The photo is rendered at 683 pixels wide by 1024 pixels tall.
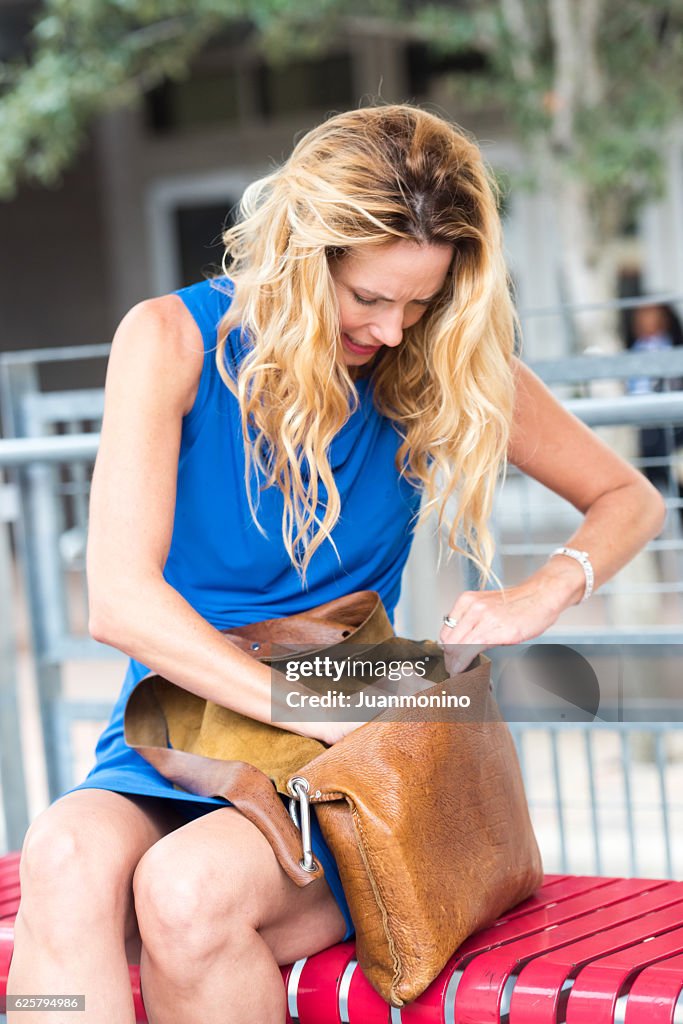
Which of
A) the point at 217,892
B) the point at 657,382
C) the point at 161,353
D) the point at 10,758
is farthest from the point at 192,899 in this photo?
the point at 657,382

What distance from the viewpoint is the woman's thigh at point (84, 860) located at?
162 cm

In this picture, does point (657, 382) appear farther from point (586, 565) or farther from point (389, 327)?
point (389, 327)

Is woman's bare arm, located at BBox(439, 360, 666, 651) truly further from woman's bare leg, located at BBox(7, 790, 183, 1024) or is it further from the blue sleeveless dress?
woman's bare leg, located at BBox(7, 790, 183, 1024)

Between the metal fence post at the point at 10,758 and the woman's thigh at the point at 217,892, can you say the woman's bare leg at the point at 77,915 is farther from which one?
the metal fence post at the point at 10,758

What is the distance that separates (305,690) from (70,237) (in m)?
12.0

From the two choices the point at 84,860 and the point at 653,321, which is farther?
the point at 653,321

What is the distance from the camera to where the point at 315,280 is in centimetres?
182

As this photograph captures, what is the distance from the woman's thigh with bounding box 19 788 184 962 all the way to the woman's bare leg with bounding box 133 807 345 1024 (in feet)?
0.14

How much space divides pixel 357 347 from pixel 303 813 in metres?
0.72

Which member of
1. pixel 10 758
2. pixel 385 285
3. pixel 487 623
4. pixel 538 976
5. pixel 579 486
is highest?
pixel 385 285

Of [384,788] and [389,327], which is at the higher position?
[389,327]

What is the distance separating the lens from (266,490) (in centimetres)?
197

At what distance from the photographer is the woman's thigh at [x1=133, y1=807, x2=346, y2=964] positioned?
1577mm

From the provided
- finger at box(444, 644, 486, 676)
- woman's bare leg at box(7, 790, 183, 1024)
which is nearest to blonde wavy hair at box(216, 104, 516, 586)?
finger at box(444, 644, 486, 676)
